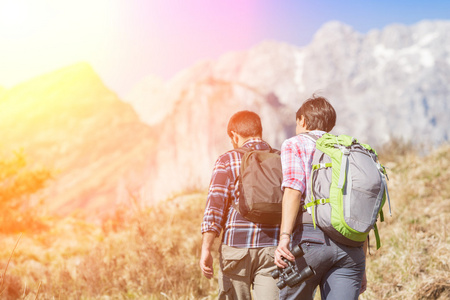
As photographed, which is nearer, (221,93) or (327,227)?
(327,227)

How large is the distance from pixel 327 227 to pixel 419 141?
33.5ft

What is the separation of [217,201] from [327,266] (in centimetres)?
78

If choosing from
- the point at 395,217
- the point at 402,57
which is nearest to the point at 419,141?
the point at 395,217

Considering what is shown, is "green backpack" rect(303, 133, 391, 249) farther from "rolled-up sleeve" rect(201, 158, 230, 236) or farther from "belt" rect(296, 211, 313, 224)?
"rolled-up sleeve" rect(201, 158, 230, 236)

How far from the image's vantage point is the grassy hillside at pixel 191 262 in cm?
467

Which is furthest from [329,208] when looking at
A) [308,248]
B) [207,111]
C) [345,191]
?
[207,111]

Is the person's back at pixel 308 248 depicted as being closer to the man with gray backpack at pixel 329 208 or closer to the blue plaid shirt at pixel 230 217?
the man with gray backpack at pixel 329 208

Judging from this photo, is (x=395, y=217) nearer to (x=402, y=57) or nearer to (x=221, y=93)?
(x=221, y=93)

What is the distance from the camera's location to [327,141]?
2.14 meters

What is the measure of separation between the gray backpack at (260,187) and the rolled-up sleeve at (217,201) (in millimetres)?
123

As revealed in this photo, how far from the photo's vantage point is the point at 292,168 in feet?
7.15

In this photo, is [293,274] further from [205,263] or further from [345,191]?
[205,263]

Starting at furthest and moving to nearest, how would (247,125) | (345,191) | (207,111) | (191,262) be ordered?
(207,111)
(191,262)
(247,125)
(345,191)

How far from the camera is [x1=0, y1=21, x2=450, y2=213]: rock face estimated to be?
5006 cm
